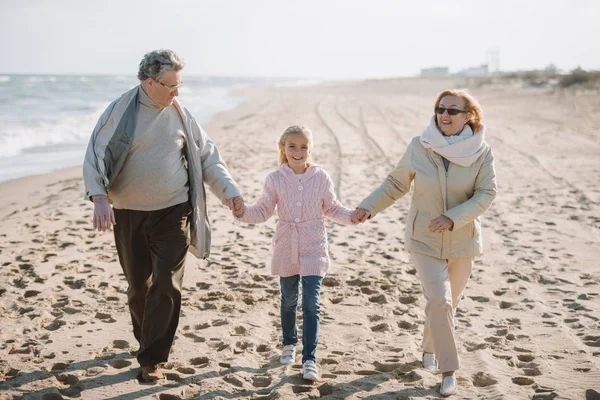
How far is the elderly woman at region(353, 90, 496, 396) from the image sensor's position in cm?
397

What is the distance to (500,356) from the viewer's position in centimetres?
457

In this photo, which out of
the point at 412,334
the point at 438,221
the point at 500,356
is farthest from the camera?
the point at 412,334

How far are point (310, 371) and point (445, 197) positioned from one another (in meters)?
1.41

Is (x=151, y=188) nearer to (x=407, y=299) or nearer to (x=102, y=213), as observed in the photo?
(x=102, y=213)

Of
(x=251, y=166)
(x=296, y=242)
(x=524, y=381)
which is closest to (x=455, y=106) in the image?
(x=296, y=242)

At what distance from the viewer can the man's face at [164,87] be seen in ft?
12.9

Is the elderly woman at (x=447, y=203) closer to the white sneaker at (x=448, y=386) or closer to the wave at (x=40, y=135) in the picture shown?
the white sneaker at (x=448, y=386)

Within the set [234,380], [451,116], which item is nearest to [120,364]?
[234,380]

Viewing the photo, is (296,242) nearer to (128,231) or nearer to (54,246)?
(128,231)

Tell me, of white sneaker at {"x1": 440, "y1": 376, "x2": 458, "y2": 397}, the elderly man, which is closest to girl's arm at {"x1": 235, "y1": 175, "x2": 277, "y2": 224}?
the elderly man

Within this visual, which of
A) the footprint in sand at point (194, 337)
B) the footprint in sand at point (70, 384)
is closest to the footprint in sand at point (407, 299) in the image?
the footprint in sand at point (194, 337)

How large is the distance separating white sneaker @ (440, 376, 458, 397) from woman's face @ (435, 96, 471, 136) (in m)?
1.53

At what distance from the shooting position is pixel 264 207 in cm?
442

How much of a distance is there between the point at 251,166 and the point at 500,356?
28.1 feet
